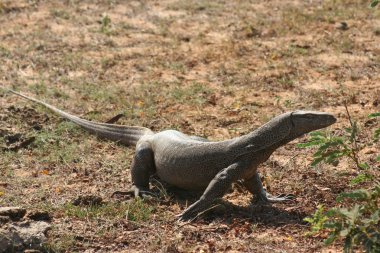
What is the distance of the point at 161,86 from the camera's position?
823cm

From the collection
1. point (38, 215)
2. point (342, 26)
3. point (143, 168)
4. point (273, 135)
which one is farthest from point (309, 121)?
point (342, 26)

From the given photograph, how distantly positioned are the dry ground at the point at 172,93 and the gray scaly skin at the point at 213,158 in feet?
0.53

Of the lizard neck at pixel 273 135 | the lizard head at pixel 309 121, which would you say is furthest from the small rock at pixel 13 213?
the lizard head at pixel 309 121

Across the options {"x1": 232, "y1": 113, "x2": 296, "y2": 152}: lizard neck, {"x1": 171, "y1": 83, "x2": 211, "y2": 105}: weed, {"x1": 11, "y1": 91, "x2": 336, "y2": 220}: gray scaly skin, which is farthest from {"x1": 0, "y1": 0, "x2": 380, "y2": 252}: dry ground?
{"x1": 232, "y1": 113, "x2": 296, "y2": 152}: lizard neck

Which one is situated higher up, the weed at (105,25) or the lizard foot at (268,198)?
the weed at (105,25)

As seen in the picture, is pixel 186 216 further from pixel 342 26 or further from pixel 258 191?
pixel 342 26

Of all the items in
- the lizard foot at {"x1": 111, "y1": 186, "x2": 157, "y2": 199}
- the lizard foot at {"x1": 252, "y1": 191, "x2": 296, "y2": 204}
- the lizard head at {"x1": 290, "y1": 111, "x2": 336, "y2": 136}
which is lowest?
the lizard foot at {"x1": 111, "y1": 186, "x2": 157, "y2": 199}

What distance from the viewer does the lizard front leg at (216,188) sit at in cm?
507

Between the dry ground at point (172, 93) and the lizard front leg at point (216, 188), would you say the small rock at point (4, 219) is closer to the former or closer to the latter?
the dry ground at point (172, 93)

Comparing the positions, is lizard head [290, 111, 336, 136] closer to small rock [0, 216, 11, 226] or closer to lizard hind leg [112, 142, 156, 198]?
lizard hind leg [112, 142, 156, 198]

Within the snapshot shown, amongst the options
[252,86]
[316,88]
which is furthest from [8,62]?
[316,88]

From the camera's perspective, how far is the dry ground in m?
4.94

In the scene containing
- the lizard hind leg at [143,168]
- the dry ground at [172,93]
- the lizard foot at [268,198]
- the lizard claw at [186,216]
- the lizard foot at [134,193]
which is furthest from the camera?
the lizard hind leg at [143,168]

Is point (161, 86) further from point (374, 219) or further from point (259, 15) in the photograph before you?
point (374, 219)
